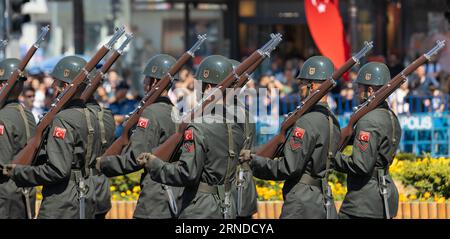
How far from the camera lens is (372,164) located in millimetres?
11344

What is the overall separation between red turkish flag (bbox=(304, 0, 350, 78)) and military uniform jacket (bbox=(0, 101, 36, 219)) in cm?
793

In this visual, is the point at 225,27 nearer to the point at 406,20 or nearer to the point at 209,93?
the point at 406,20

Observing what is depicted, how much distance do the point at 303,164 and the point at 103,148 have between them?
2075 millimetres

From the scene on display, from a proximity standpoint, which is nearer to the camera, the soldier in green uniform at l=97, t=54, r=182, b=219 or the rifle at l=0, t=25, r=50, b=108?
the soldier in green uniform at l=97, t=54, r=182, b=219

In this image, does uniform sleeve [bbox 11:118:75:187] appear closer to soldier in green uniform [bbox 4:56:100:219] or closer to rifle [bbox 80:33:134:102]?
soldier in green uniform [bbox 4:56:100:219]

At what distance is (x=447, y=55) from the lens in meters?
21.3

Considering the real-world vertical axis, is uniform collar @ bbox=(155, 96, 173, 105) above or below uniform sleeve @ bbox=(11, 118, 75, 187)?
above

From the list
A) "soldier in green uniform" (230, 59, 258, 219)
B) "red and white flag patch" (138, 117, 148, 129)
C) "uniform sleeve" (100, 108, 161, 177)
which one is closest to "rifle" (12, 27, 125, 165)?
"uniform sleeve" (100, 108, 161, 177)

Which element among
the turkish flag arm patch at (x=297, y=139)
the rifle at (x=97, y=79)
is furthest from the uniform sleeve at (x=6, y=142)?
the turkish flag arm patch at (x=297, y=139)

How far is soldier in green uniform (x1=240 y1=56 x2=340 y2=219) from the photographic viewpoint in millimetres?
10734

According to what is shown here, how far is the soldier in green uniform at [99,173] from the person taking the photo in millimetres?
11985

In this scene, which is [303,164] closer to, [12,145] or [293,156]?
[293,156]
